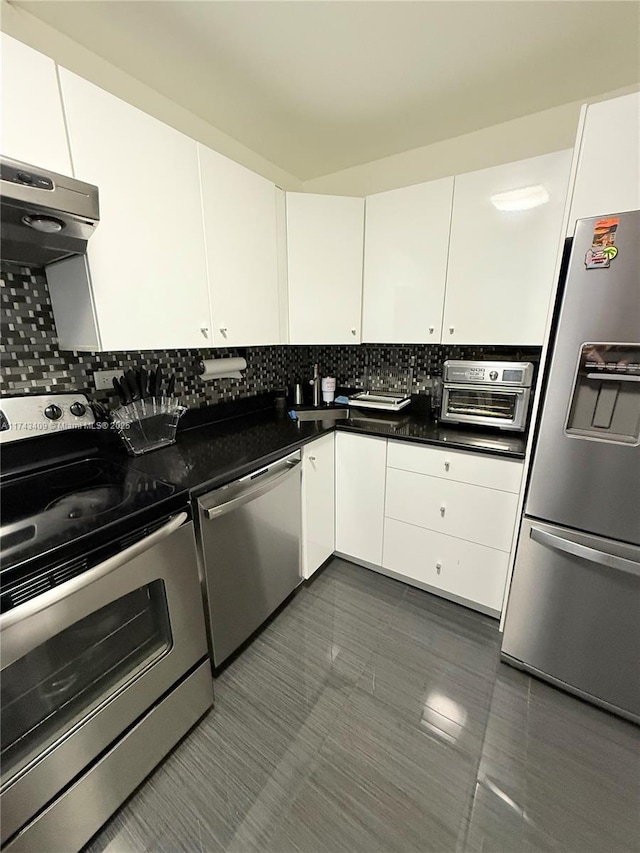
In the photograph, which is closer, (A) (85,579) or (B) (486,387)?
(A) (85,579)

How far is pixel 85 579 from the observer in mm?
821

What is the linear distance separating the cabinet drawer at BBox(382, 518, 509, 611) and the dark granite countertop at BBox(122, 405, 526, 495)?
499 mm

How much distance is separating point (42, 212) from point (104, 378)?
0.69 metres

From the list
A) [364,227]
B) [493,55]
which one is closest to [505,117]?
[493,55]

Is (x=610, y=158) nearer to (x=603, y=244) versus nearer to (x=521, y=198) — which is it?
(x=603, y=244)

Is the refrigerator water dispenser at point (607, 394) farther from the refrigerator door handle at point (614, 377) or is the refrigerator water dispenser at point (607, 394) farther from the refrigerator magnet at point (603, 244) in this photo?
the refrigerator magnet at point (603, 244)

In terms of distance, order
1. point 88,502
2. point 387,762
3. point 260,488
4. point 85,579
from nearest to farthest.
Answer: point 85,579 < point 88,502 < point 387,762 < point 260,488

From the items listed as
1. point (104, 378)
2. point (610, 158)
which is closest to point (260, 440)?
point (104, 378)

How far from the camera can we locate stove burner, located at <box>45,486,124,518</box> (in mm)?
971

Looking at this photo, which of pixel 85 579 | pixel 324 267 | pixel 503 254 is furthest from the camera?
pixel 324 267

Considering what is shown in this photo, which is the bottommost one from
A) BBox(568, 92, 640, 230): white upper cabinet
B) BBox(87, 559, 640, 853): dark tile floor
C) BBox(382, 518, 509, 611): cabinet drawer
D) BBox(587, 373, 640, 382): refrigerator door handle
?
BBox(87, 559, 640, 853): dark tile floor

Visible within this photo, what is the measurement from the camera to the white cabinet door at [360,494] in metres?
1.83

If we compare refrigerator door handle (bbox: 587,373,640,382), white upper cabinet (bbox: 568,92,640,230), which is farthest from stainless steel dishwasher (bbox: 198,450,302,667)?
white upper cabinet (bbox: 568,92,640,230)

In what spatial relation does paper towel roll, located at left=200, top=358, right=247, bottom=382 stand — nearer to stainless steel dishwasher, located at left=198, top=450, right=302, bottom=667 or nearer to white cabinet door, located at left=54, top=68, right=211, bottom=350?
white cabinet door, located at left=54, top=68, right=211, bottom=350
